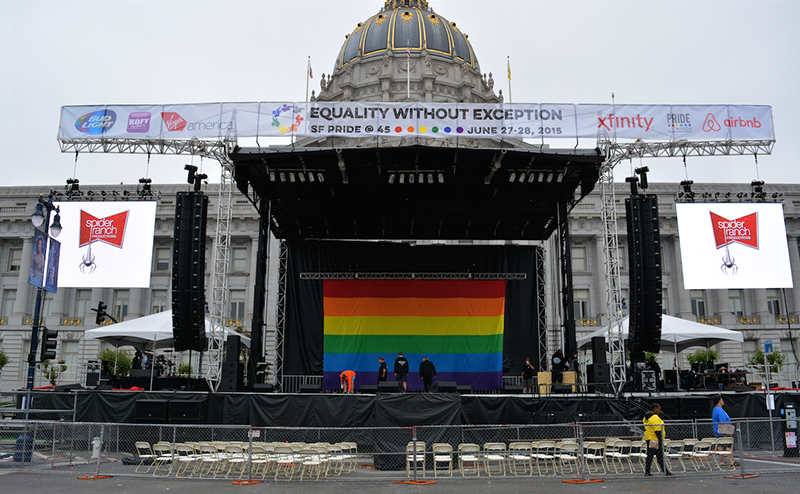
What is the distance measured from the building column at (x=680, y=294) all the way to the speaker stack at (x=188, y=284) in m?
40.0

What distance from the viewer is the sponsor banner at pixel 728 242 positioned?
25297 millimetres

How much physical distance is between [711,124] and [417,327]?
43.6 feet

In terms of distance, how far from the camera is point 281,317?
26.6 metres

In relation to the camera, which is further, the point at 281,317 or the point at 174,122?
the point at 281,317

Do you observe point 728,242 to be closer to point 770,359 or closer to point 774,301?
point 770,359

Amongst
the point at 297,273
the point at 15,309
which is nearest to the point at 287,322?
the point at 297,273

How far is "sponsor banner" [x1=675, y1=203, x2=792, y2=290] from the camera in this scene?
25.3 metres

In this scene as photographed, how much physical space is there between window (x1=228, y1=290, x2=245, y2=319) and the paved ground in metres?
37.5

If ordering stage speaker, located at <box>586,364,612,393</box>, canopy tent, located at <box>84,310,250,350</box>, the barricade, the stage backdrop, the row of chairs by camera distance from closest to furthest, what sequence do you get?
1. the row of chairs
2. the barricade
3. stage speaker, located at <box>586,364,612,393</box>
4. canopy tent, located at <box>84,310,250,350</box>
5. the stage backdrop

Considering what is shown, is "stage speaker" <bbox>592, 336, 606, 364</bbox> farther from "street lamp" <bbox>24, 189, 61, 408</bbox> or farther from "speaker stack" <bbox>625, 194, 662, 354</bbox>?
"street lamp" <bbox>24, 189, 61, 408</bbox>

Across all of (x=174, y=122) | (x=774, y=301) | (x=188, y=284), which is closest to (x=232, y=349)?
(x=188, y=284)

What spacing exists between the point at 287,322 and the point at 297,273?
2241 mm

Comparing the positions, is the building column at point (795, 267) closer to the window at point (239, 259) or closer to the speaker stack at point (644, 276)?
the speaker stack at point (644, 276)

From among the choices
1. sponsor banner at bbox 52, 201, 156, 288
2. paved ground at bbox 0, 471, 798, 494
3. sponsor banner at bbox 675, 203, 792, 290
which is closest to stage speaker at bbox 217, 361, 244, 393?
paved ground at bbox 0, 471, 798, 494
